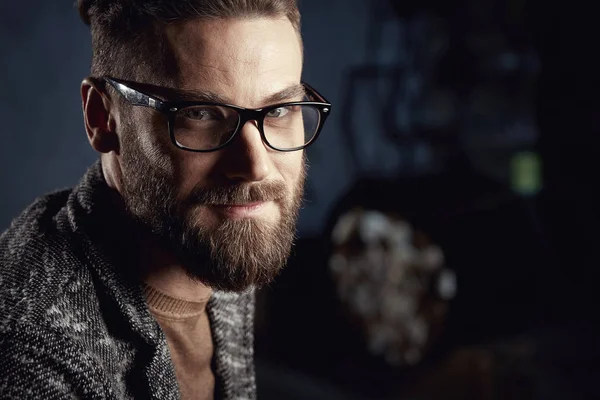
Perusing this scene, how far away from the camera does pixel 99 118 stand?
145cm

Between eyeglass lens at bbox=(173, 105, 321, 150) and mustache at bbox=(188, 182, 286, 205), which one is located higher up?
eyeglass lens at bbox=(173, 105, 321, 150)

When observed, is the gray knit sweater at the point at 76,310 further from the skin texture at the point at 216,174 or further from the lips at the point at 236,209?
A: the lips at the point at 236,209

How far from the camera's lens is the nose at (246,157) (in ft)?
4.20

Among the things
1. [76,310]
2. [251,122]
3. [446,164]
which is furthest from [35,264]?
[446,164]

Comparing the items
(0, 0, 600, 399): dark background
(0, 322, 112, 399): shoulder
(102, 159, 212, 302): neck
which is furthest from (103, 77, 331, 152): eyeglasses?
(0, 0, 600, 399): dark background

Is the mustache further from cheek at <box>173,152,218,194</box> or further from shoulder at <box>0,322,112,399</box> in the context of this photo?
shoulder at <box>0,322,112,399</box>

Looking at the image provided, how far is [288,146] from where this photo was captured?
4.52 feet

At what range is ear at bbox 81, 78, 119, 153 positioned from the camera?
1432mm

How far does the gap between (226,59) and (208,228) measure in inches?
12.4

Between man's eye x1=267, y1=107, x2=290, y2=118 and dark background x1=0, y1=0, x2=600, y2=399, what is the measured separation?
1.92 meters

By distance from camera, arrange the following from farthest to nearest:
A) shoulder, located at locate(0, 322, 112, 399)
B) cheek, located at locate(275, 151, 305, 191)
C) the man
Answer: cheek, located at locate(275, 151, 305, 191) < the man < shoulder, located at locate(0, 322, 112, 399)

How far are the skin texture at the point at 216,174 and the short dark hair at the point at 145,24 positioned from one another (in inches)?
0.7

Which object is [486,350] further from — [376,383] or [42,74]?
[42,74]

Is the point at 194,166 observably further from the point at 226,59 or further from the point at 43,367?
the point at 43,367
